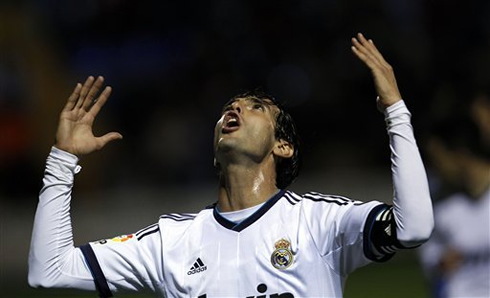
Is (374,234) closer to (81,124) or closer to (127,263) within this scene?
(127,263)

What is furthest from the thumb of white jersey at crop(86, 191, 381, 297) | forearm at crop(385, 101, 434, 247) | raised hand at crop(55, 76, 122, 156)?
forearm at crop(385, 101, 434, 247)

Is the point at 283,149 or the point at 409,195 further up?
the point at 283,149

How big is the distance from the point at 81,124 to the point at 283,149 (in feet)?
3.53

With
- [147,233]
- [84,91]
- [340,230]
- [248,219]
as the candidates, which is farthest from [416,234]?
[84,91]

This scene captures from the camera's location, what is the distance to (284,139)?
5570mm

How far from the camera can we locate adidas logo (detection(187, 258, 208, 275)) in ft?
16.7

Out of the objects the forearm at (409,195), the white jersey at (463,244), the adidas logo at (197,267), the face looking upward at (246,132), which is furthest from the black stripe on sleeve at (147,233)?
the white jersey at (463,244)

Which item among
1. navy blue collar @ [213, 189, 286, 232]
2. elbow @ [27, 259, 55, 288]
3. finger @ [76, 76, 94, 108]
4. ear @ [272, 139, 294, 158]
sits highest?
finger @ [76, 76, 94, 108]

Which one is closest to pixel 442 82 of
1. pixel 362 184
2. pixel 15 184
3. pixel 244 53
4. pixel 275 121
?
pixel 362 184

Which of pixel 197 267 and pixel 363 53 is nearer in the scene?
pixel 363 53

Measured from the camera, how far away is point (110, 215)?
13.3m

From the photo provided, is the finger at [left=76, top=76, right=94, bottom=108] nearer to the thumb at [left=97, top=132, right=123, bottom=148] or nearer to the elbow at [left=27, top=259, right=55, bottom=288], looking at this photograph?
the thumb at [left=97, top=132, right=123, bottom=148]

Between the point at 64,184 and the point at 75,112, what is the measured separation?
0.40m

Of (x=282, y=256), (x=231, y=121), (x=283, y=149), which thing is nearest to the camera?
(x=282, y=256)
